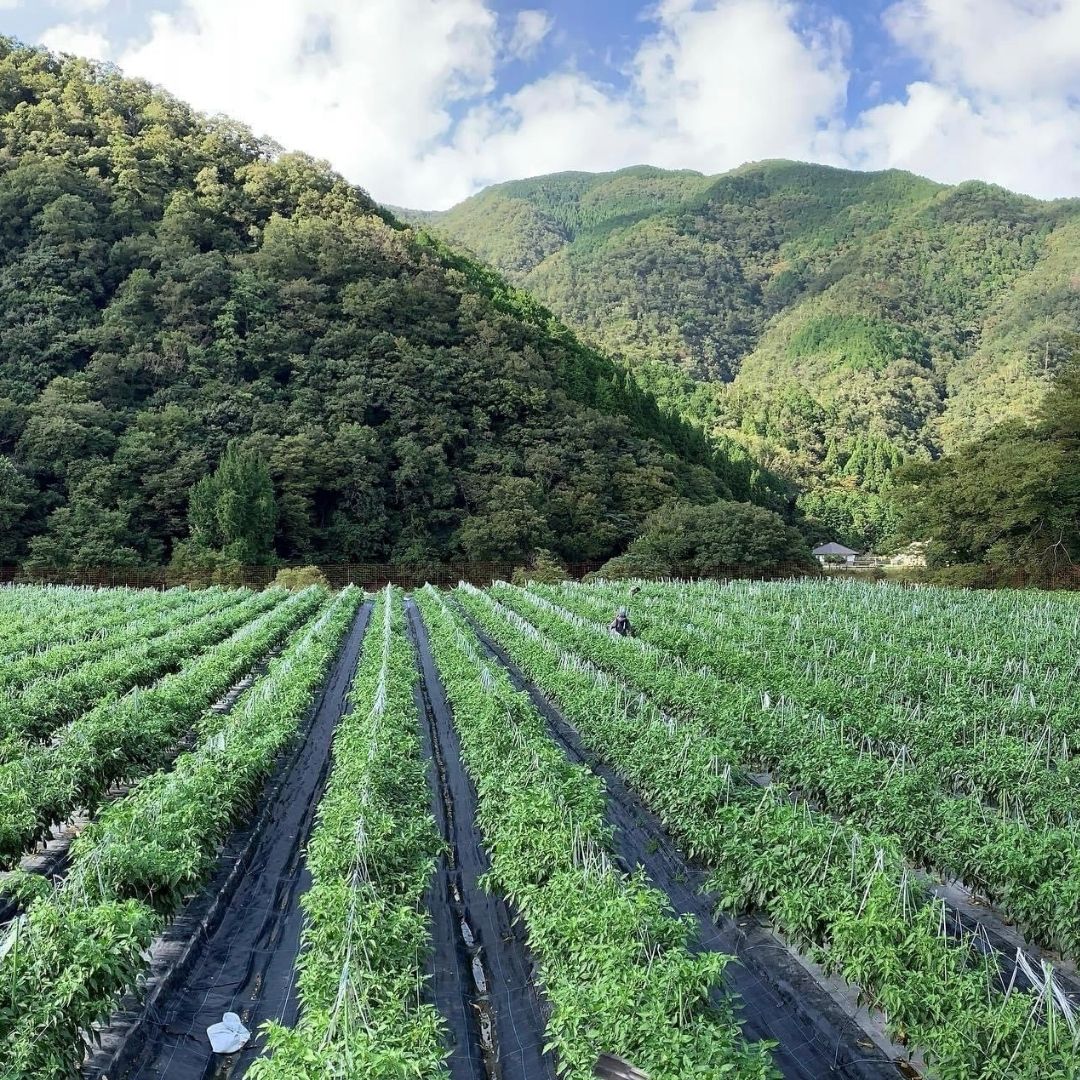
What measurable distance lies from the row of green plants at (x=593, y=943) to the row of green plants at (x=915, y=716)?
390 centimetres

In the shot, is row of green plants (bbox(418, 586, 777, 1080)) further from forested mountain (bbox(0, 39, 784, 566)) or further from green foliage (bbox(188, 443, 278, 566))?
forested mountain (bbox(0, 39, 784, 566))

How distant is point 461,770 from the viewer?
31.9 feet

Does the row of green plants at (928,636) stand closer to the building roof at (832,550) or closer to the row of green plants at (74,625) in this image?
the row of green plants at (74,625)

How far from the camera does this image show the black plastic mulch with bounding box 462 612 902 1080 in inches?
177

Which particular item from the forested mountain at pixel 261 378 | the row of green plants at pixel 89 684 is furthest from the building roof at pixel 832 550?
the row of green plants at pixel 89 684

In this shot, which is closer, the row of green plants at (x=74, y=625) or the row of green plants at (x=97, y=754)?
the row of green plants at (x=97, y=754)

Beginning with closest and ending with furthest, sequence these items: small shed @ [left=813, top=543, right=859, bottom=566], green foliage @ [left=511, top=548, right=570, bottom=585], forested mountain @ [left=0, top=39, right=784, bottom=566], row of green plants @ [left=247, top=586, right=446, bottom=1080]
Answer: row of green plants @ [left=247, top=586, right=446, bottom=1080] → green foliage @ [left=511, top=548, right=570, bottom=585] → forested mountain @ [left=0, top=39, right=784, bottom=566] → small shed @ [left=813, top=543, right=859, bottom=566]

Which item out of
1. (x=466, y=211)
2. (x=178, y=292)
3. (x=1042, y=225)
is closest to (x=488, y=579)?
(x=178, y=292)

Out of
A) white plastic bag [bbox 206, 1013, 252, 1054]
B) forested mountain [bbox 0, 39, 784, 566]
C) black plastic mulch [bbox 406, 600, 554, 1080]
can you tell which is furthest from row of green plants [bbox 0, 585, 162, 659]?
white plastic bag [bbox 206, 1013, 252, 1054]

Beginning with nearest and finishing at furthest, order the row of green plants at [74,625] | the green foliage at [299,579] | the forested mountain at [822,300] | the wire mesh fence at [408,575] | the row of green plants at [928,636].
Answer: the row of green plants at [928,636]
the row of green plants at [74,625]
the wire mesh fence at [408,575]
the green foliage at [299,579]
the forested mountain at [822,300]

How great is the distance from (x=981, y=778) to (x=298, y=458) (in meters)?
42.1

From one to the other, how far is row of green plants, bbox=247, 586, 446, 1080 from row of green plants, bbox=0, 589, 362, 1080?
942 millimetres

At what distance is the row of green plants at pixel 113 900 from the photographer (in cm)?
384

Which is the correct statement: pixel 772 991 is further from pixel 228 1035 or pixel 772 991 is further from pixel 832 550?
pixel 832 550
